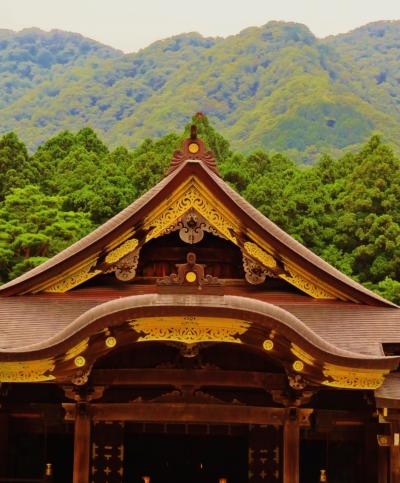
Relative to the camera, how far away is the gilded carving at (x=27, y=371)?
30.8ft

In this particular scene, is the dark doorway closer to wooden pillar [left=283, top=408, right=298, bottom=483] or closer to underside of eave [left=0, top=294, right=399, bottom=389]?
wooden pillar [left=283, top=408, right=298, bottom=483]

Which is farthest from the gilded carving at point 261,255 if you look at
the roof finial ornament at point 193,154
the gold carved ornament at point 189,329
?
the gold carved ornament at point 189,329

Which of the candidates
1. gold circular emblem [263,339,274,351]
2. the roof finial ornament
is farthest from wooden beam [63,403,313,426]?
the roof finial ornament

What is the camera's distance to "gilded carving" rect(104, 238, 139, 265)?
11.0 metres

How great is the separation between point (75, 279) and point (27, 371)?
1808 mm

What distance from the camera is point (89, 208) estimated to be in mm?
36500

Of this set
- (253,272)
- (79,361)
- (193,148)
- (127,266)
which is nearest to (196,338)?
(79,361)

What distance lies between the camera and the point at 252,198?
118 feet

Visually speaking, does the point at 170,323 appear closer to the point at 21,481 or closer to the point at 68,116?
the point at 21,481

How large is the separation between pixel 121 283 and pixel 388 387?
3.38 metres

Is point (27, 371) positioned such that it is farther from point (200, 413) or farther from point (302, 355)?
point (302, 355)

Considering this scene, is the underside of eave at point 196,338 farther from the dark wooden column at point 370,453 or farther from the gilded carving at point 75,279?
the dark wooden column at point 370,453

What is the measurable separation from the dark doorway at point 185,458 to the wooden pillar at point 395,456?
2.07 m

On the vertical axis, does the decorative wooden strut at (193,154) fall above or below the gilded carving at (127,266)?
above
